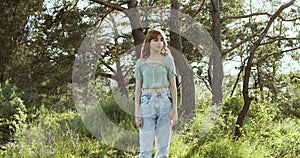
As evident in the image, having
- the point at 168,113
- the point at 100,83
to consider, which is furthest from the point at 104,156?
the point at 100,83

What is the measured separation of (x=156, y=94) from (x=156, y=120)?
0.81 ft

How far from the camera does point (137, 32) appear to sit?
333 inches

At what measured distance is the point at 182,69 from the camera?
26.6 feet

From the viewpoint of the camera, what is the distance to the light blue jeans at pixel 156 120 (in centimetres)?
354

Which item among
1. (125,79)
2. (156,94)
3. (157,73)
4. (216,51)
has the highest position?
(216,51)

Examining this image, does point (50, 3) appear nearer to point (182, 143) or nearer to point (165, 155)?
point (182, 143)

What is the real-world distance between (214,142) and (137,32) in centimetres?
407

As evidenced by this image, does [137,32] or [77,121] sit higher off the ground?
[137,32]

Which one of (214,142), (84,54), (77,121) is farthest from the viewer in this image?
(84,54)

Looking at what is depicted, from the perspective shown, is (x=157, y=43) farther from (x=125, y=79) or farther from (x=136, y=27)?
(x=125, y=79)

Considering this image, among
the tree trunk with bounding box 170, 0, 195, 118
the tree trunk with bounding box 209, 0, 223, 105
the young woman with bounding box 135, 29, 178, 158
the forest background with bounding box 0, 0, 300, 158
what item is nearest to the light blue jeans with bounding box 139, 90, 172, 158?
the young woman with bounding box 135, 29, 178, 158

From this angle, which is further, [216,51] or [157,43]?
[216,51]

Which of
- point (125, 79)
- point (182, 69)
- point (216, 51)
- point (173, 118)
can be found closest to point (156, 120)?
point (173, 118)

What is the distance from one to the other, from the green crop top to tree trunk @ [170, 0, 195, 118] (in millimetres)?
4166
